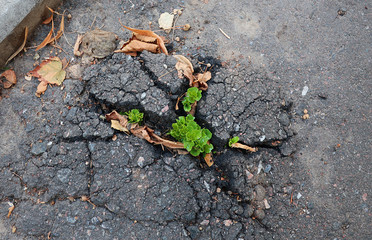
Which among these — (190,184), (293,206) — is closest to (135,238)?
(190,184)

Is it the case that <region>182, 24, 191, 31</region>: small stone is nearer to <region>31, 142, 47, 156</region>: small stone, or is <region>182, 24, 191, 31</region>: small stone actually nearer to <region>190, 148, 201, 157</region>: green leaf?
<region>190, 148, 201, 157</region>: green leaf

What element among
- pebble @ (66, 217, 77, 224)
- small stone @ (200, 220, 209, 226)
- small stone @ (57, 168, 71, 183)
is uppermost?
small stone @ (57, 168, 71, 183)

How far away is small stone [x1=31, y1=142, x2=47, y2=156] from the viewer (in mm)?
2299

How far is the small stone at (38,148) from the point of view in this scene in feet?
7.54

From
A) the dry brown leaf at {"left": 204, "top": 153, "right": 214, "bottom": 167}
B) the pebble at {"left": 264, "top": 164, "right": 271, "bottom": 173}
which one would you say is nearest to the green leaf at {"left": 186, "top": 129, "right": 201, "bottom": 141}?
the dry brown leaf at {"left": 204, "top": 153, "right": 214, "bottom": 167}

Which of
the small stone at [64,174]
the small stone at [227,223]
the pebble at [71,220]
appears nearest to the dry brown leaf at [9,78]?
the small stone at [64,174]

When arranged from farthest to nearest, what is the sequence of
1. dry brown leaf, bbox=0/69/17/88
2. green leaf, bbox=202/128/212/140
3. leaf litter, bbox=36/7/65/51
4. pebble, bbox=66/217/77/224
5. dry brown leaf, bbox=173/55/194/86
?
1. leaf litter, bbox=36/7/65/51
2. dry brown leaf, bbox=0/69/17/88
3. dry brown leaf, bbox=173/55/194/86
4. green leaf, bbox=202/128/212/140
5. pebble, bbox=66/217/77/224

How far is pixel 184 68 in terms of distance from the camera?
241 cm

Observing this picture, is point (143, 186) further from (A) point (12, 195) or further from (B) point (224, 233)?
(A) point (12, 195)

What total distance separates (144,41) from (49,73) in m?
0.91

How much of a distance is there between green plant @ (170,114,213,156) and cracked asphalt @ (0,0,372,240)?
0.10 metres

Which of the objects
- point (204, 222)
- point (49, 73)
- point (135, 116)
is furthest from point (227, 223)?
point (49, 73)

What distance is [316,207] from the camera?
2.26m

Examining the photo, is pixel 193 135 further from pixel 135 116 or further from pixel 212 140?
pixel 135 116
